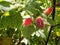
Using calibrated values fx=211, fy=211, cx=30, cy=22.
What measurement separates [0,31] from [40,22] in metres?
0.18

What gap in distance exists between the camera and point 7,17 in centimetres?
70

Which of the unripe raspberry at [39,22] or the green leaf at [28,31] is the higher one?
the unripe raspberry at [39,22]

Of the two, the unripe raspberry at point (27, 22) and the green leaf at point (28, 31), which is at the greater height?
the unripe raspberry at point (27, 22)

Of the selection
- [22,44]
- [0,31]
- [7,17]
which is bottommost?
[22,44]


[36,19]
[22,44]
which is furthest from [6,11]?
[22,44]

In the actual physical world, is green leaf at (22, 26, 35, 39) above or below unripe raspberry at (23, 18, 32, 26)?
below

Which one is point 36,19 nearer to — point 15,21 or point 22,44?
point 15,21

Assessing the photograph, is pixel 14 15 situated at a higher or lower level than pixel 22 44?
higher

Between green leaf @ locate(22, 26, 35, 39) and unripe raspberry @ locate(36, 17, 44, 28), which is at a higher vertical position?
unripe raspberry @ locate(36, 17, 44, 28)

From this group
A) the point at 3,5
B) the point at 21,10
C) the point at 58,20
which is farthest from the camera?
the point at 58,20

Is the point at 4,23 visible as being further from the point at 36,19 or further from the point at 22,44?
the point at 22,44

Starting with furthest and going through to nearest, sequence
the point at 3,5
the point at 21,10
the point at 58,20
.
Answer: the point at 58,20, the point at 21,10, the point at 3,5

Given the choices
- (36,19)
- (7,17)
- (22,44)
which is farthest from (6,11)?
(22,44)

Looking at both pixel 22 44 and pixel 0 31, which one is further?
pixel 22 44
